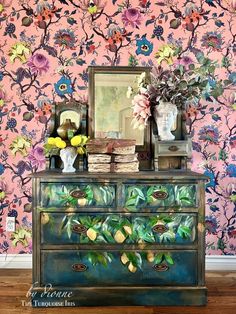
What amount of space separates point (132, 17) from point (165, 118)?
93 centimetres

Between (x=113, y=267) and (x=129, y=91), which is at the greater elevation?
(x=129, y=91)

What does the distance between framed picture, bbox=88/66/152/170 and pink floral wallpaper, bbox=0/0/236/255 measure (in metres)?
0.17

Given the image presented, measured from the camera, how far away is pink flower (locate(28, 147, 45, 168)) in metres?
3.00

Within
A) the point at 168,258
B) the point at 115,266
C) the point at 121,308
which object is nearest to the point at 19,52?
the point at 115,266

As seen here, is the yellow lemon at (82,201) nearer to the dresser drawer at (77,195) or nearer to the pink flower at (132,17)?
the dresser drawer at (77,195)

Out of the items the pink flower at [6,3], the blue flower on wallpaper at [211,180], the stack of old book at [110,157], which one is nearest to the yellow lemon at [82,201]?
the stack of old book at [110,157]

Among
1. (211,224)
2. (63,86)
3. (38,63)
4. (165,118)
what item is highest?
(38,63)

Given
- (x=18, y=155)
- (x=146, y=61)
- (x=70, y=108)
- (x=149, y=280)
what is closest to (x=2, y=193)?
(x=18, y=155)

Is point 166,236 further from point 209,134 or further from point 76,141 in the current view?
point 209,134

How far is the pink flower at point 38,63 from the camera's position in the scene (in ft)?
9.75

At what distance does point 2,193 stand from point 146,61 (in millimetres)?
1621

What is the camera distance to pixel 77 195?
2.39 m

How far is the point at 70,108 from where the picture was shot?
2914 mm

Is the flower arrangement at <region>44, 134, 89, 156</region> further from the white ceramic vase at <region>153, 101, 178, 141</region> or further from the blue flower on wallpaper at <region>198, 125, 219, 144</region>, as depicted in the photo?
the blue flower on wallpaper at <region>198, 125, 219, 144</region>
